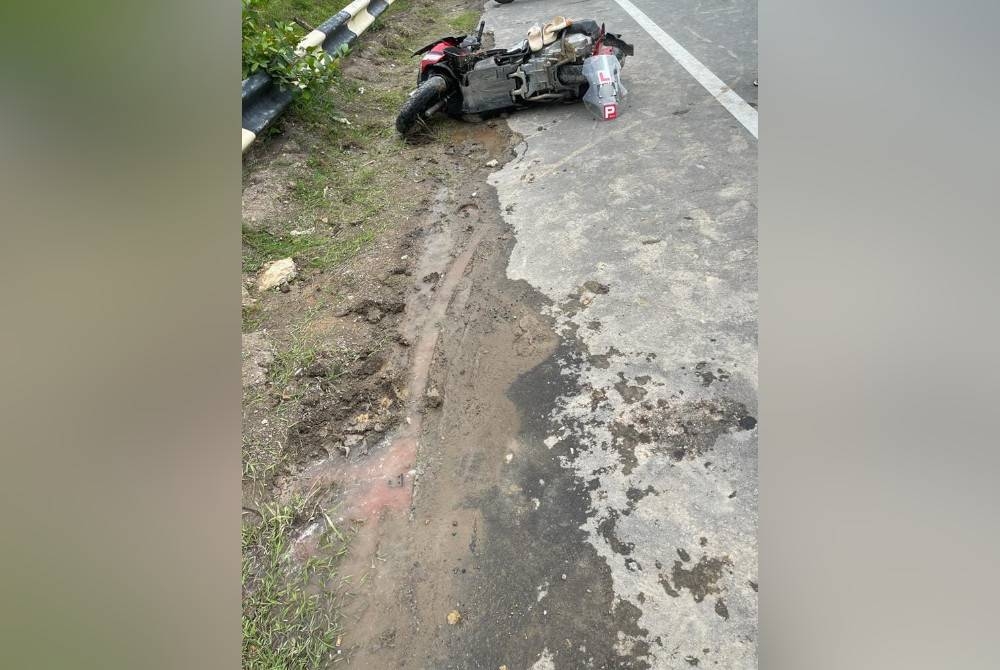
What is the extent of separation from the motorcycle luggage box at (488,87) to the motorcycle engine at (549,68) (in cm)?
7

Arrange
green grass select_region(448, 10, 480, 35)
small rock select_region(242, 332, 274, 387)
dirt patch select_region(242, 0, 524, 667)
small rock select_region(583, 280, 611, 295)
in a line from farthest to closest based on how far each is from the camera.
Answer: green grass select_region(448, 10, 480, 35)
small rock select_region(583, 280, 611, 295)
small rock select_region(242, 332, 274, 387)
dirt patch select_region(242, 0, 524, 667)

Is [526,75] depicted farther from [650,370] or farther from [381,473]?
[381,473]

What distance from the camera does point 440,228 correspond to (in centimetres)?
425

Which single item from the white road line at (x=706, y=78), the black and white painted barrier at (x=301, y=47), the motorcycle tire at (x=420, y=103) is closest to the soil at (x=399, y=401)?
the black and white painted barrier at (x=301, y=47)

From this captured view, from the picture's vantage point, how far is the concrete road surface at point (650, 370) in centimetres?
192

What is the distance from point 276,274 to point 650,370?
8.35 feet

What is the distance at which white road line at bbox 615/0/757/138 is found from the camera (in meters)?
4.79

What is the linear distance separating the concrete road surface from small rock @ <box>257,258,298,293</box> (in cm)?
149

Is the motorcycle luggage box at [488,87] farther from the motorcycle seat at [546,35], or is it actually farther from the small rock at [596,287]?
the small rock at [596,287]

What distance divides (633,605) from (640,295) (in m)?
1.74

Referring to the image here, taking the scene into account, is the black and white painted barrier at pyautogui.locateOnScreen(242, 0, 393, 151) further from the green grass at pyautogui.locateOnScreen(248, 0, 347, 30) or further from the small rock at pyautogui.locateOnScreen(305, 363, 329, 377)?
the small rock at pyautogui.locateOnScreen(305, 363, 329, 377)

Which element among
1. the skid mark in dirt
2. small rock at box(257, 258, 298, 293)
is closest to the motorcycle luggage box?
small rock at box(257, 258, 298, 293)

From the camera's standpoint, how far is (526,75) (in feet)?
18.4
